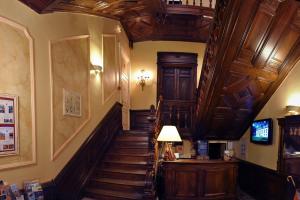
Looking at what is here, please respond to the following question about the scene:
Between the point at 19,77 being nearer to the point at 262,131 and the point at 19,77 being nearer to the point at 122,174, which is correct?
the point at 122,174

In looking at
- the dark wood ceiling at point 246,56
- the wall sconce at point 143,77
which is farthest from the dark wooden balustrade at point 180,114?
the dark wood ceiling at point 246,56

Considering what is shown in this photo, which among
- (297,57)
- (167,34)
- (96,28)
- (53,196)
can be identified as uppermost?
(167,34)

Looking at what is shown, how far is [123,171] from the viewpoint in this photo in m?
4.24

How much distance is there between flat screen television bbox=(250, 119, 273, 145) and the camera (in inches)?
181

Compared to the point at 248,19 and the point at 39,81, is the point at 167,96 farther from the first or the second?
the point at 39,81

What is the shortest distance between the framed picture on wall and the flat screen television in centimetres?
457

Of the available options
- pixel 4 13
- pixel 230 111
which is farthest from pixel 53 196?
pixel 230 111

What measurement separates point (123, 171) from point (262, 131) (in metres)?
3.21

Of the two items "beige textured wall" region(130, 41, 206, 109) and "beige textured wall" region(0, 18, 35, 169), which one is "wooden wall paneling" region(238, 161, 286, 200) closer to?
"beige textured wall" region(130, 41, 206, 109)

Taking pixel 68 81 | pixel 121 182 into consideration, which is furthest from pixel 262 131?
pixel 68 81

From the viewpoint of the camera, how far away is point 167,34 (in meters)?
6.96

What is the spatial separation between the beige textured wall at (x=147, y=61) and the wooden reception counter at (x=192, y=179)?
2.96m

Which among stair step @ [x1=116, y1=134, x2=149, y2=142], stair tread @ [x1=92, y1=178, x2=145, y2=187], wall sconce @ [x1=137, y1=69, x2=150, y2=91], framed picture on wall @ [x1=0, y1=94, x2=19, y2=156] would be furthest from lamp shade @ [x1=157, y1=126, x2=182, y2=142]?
wall sconce @ [x1=137, y1=69, x2=150, y2=91]

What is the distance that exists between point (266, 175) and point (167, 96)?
3.63 metres
